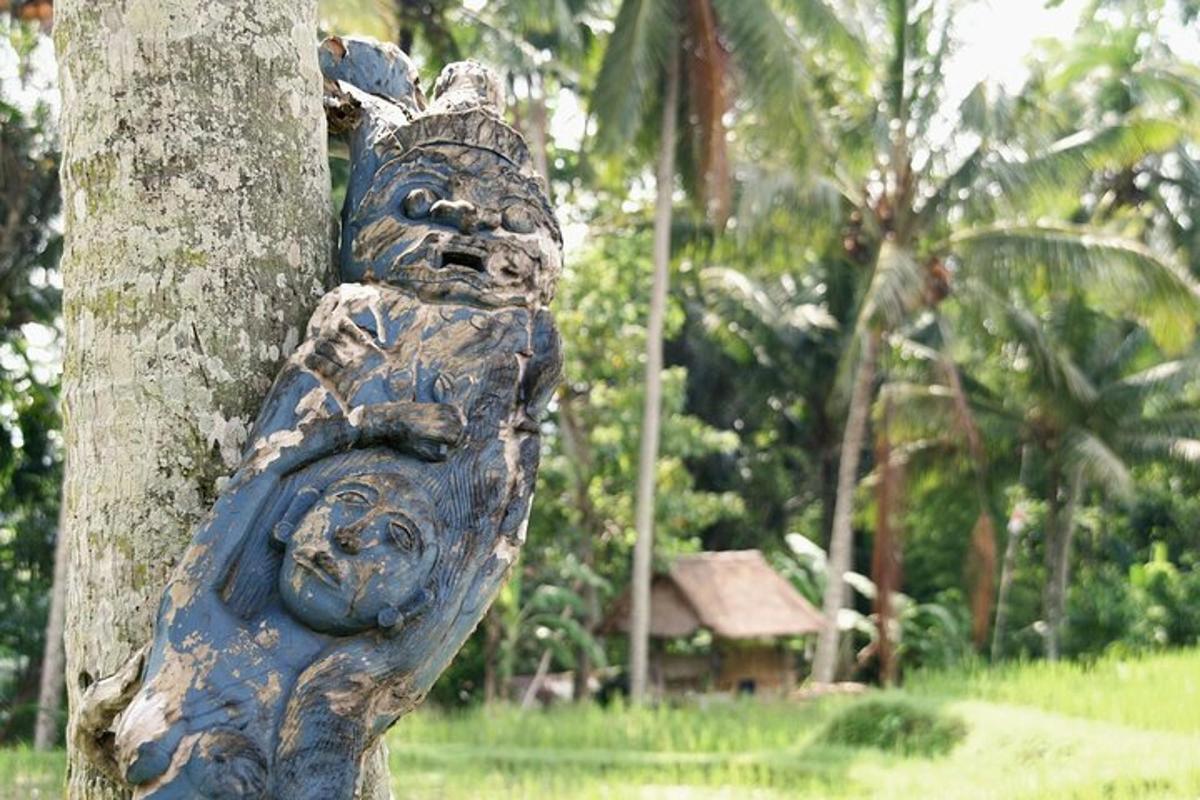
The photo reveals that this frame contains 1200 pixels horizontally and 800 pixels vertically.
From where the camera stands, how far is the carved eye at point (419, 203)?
5.88 feet

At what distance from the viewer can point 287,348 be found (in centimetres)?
179

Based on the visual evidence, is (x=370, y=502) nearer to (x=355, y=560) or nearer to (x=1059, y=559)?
(x=355, y=560)

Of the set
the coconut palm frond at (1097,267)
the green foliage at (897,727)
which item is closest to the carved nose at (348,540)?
the green foliage at (897,727)

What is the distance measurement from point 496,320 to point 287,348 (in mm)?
262

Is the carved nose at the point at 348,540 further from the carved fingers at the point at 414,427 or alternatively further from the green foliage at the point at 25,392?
the green foliage at the point at 25,392

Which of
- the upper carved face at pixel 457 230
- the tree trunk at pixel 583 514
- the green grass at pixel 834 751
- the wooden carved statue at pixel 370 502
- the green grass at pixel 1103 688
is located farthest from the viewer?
the tree trunk at pixel 583 514

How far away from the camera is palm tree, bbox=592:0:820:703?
11797 mm

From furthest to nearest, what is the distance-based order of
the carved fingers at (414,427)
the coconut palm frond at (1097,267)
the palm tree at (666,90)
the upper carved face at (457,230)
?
the coconut palm frond at (1097,267) → the palm tree at (666,90) → the upper carved face at (457,230) → the carved fingers at (414,427)

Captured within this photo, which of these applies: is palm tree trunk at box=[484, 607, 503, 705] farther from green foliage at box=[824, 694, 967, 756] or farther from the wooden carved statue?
the wooden carved statue

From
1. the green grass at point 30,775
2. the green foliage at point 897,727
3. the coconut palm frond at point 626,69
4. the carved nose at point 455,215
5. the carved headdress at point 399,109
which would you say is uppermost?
the coconut palm frond at point 626,69

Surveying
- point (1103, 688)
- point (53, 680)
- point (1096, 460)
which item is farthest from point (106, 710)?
point (1096, 460)

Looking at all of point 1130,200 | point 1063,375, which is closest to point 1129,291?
point 1063,375

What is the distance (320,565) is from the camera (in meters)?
1.56

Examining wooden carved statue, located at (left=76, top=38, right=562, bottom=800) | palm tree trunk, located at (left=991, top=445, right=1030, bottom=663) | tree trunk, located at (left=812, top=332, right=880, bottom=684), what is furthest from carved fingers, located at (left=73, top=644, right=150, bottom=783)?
palm tree trunk, located at (left=991, top=445, right=1030, bottom=663)
